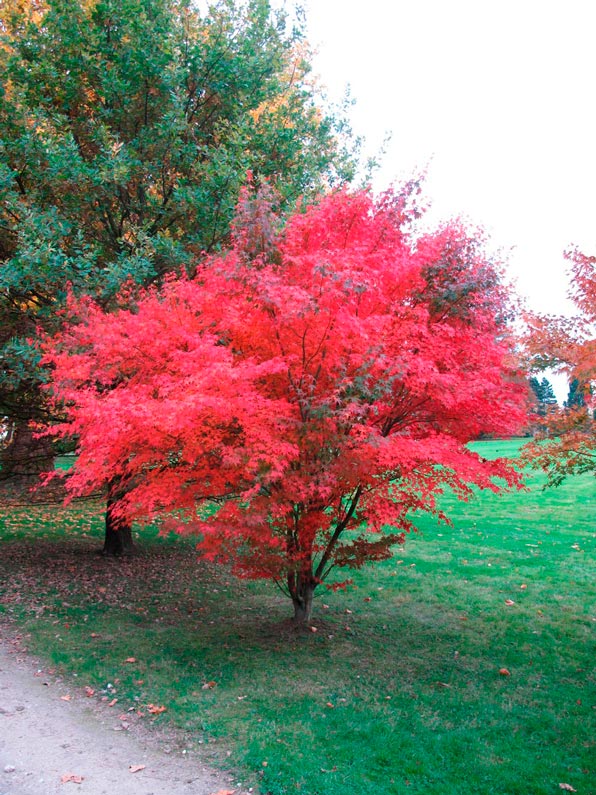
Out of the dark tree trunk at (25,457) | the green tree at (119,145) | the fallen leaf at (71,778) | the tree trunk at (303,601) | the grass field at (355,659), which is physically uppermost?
the green tree at (119,145)

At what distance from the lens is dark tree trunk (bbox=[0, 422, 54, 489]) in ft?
41.5

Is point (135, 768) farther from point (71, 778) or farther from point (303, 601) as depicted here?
point (303, 601)

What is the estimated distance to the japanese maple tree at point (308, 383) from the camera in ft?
22.2

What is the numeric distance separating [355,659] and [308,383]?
4.16 metres

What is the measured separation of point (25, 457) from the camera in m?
13.2

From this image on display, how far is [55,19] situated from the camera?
11.3 m

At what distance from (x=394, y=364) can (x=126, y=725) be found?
4.98 metres

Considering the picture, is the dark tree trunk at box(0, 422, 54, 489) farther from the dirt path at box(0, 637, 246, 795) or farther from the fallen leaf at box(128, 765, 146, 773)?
the fallen leaf at box(128, 765, 146, 773)

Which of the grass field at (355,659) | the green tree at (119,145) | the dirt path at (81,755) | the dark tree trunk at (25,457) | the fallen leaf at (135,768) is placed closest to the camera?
the dirt path at (81,755)

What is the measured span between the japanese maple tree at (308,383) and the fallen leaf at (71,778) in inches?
109

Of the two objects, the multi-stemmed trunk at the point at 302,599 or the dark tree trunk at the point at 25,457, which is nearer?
the multi-stemmed trunk at the point at 302,599

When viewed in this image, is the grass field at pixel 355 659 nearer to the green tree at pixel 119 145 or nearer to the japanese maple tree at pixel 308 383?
the japanese maple tree at pixel 308 383

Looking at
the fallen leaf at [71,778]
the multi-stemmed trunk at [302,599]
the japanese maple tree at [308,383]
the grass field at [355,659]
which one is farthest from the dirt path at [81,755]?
the multi-stemmed trunk at [302,599]

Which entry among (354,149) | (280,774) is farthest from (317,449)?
(354,149)
